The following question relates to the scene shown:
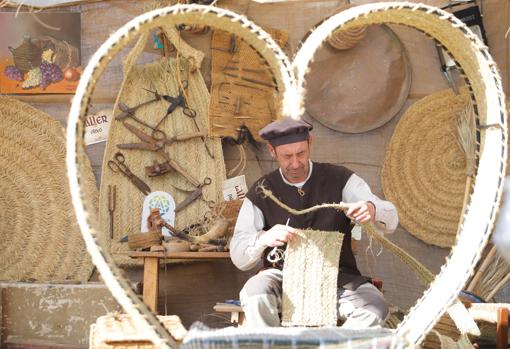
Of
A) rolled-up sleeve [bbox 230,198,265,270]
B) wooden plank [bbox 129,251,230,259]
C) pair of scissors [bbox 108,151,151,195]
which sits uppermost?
pair of scissors [bbox 108,151,151,195]

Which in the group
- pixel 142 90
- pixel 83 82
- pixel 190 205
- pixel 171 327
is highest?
pixel 142 90

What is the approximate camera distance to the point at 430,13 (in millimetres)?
3111

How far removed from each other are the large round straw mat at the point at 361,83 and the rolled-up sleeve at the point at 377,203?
4.03 ft

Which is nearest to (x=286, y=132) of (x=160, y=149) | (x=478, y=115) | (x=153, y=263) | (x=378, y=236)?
(x=378, y=236)

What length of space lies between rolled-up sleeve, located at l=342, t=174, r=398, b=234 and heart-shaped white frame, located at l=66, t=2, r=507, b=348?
764 mm

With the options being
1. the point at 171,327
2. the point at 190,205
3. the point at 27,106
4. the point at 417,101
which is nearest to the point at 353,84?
the point at 417,101

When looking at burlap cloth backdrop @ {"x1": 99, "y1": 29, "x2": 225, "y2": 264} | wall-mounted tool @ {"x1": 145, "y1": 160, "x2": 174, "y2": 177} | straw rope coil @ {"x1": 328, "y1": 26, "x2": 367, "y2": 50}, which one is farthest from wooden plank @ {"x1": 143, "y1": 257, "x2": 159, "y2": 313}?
straw rope coil @ {"x1": 328, "y1": 26, "x2": 367, "y2": 50}

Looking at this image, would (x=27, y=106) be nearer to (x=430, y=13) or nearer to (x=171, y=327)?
(x=171, y=327)

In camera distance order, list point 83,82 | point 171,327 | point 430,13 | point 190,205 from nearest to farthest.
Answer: point 83,82 < point 430,13 < point 171,327 < point 190,205

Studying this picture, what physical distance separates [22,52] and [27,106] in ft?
1.19

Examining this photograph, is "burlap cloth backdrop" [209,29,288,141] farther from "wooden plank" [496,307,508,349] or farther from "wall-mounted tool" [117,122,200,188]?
"wooden plank" [496,307,508,349]

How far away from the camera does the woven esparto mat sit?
360 cm

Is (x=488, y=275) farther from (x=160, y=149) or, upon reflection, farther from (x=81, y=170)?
(x=81, y=170)

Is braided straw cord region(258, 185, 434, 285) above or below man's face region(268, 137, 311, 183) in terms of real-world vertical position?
below
